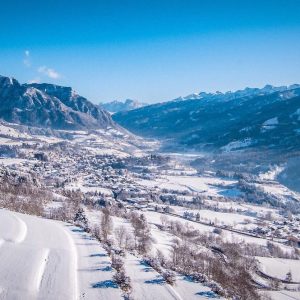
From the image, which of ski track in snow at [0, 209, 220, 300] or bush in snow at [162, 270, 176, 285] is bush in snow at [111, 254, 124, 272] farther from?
bush in snow at [162, 270, 176, 285]

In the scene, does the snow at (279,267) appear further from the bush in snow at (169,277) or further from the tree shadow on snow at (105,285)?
the tree shadow on snow at (105,285)

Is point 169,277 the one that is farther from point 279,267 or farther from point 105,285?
point 279,267

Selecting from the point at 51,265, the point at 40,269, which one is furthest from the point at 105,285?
the point at 51,265

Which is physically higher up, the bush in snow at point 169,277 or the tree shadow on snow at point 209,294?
the bush in snow at point 169,277

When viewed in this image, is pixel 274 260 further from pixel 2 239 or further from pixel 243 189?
pixel 243 189

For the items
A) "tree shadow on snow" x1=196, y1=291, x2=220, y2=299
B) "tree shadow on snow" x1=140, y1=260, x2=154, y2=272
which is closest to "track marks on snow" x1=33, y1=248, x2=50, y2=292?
"tree shadow on snow" x1=140, y1=260, x2=154, y2=272

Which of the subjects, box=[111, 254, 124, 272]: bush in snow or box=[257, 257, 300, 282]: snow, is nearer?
box=[111, 254, 124, 272]: bush in snow

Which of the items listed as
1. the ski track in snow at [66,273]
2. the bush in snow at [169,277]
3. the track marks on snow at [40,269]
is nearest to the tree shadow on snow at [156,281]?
the ski track in snow at [66,273]

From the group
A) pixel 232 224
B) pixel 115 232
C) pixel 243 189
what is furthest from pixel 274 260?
pixel 243 189
